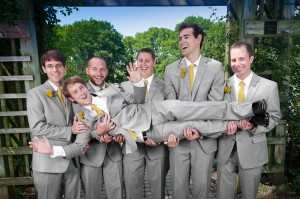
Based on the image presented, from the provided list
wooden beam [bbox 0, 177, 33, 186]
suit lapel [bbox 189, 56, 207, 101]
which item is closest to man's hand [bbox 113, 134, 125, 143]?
suit lapel [bbox 189, 56, 207, 101]

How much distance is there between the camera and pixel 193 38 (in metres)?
3.14

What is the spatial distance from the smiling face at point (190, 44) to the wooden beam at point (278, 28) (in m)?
1.41

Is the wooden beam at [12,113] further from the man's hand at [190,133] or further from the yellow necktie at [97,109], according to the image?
the man's hand at [190,133]

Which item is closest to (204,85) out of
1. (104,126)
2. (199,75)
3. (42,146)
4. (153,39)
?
(199,75)

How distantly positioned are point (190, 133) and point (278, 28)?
8.58ft

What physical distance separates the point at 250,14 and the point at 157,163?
2.83 meters

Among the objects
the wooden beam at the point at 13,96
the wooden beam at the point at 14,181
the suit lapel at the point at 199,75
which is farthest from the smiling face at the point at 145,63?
the wooden beam at the point at 14,181

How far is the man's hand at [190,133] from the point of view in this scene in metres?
2.85

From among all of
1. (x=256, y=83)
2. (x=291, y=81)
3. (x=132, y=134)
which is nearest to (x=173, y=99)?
(x=132, y=134)

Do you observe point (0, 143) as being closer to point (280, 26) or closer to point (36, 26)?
point (36, 26)

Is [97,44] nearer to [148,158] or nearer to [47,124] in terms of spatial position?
[148,158]

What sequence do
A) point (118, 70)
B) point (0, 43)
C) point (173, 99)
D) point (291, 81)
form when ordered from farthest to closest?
point (118, 70), point (291, 81), point (0, 43), point (173, 99)

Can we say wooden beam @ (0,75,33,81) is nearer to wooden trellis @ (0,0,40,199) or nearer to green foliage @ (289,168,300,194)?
wooden trellis @ (0,0,40,199)

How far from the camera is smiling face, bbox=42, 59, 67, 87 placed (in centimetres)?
279
